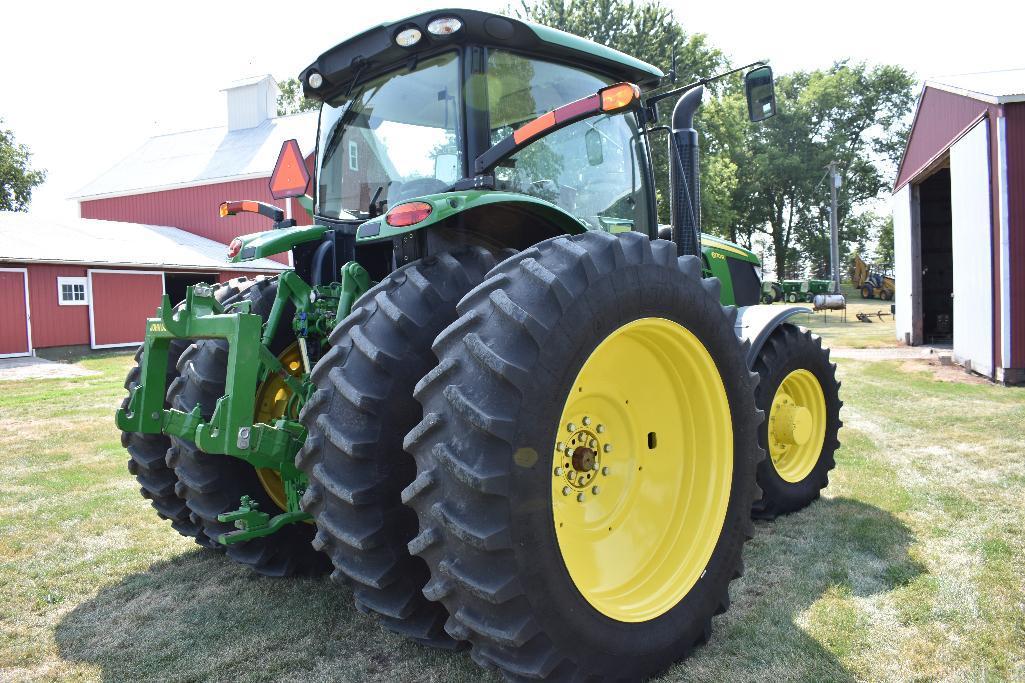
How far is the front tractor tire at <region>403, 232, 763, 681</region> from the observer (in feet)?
6.76

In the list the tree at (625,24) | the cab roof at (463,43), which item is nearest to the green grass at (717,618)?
the cab roof at (463,43)

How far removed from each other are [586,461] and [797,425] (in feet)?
7.97

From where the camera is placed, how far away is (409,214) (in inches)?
99.7

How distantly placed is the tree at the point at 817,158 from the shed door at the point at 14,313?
36.6 m

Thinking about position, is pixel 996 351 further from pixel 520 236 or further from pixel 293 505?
pixel 293 505

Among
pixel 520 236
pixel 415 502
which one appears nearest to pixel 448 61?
pixel 520 236

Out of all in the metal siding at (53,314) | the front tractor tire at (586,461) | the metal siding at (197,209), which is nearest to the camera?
the front tractor tire at (586,461)

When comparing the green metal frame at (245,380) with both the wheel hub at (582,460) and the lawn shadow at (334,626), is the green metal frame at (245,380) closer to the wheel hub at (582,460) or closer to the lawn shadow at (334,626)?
the lawn shadow at (334,626)

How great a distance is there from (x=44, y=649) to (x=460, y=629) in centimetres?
192

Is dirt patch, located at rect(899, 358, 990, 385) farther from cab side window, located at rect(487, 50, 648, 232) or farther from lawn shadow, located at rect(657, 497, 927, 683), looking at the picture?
cab side window, located at rect(487, 50, 648, 232)

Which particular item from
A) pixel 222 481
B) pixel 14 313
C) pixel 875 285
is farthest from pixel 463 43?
pixel 875 285

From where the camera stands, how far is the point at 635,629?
7.95 ft

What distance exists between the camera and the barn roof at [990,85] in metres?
9.51

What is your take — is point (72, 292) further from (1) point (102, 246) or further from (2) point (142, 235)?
(2) point (142, 235)
